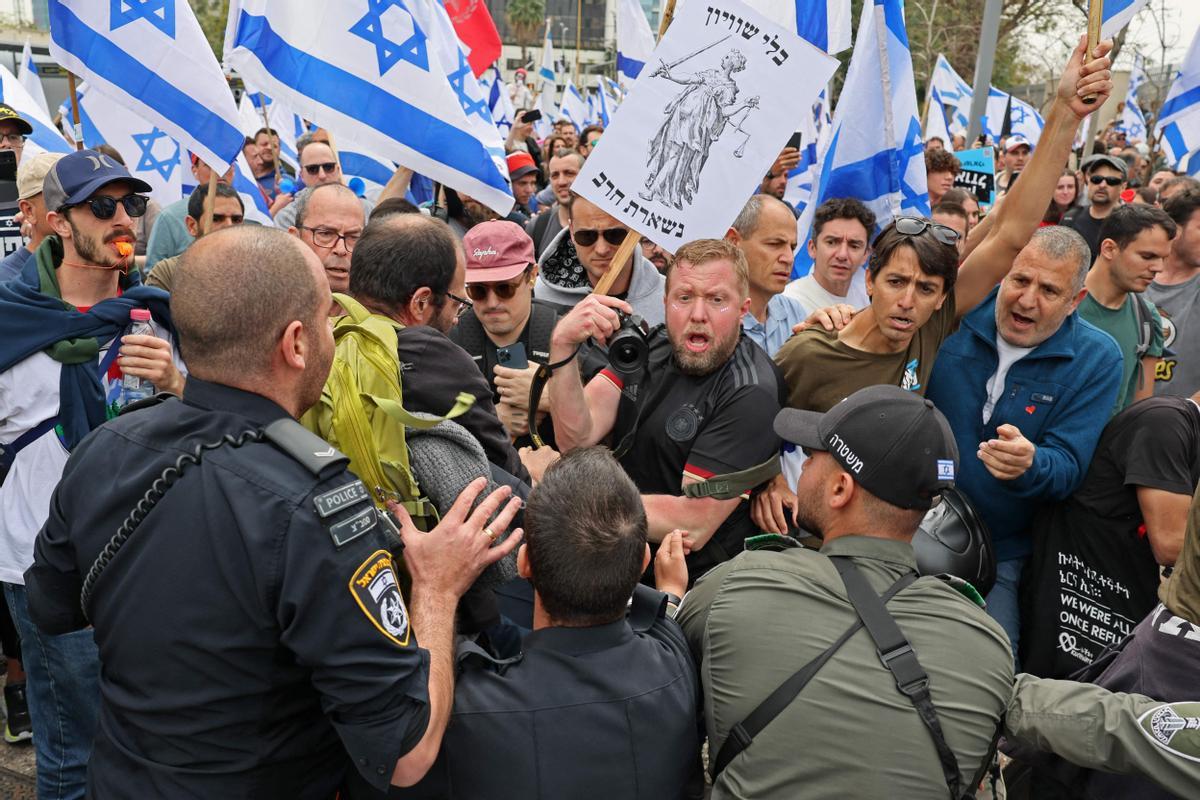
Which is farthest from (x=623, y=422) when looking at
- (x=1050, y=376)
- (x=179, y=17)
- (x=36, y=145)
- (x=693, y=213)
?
(x=36, y=145)

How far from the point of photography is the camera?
3195 millimetres

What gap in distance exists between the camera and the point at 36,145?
6.23 m

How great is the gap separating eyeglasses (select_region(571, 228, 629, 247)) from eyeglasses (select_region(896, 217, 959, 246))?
1.35m

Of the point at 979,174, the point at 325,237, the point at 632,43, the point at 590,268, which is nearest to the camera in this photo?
the point at 325,237

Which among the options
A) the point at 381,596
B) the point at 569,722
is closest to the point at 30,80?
the point at 381,596

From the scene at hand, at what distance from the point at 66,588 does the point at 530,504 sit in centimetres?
108

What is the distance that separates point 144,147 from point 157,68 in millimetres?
2984

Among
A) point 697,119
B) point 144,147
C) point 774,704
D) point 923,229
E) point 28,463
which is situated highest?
point 697,119

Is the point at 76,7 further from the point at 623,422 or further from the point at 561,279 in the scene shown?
the point at 623,422

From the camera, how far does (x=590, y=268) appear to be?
4.68 m

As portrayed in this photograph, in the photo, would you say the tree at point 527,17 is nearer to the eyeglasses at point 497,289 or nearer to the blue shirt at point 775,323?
the blue shirt at point 775,323

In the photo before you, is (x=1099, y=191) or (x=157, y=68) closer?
(x=157, y=68)

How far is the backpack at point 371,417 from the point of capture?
7.05ft

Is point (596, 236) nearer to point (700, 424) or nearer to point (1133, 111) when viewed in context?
point (700, 424)
